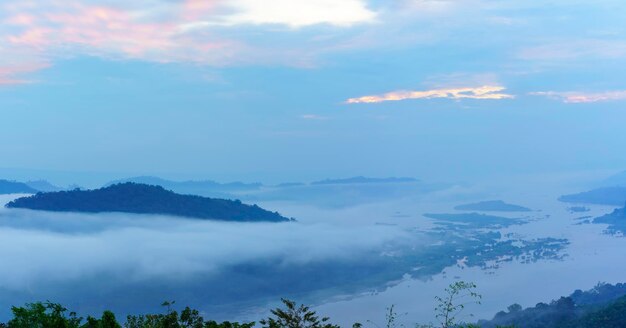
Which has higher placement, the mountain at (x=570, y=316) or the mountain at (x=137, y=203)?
the mountain at (x=137, y=203)

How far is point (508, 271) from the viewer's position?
14875 centimetres

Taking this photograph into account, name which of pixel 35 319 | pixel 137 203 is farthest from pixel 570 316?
pixel 137 203

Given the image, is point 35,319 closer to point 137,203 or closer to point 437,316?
point 437,316

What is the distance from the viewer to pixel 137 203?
546 feet

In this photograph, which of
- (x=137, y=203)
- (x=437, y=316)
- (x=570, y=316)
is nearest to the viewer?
(x=437, y=316)

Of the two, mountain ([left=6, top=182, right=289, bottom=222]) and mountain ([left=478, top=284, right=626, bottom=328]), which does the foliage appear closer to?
mountain ([left=478, top=284, right=626, bottom=328])

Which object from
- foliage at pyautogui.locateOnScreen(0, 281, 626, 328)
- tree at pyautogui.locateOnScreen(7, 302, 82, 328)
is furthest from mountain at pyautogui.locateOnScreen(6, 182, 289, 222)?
tree at pyautogui.locateOnScreen(7, 302, 82, 328)

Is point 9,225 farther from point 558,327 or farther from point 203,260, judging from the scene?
point 558,327

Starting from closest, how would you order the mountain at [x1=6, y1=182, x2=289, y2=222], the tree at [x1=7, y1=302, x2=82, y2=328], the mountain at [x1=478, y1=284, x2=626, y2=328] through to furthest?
the tree at [x1=7, y1=302, x2=82, y2=328] < the mountain at [x1=478, y1=284, x2=626, y2=328] < the mountain at [x1=6, y1=182, x2=289, y2=222]

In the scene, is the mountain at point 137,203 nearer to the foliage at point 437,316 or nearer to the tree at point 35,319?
the foliage at point 437,316

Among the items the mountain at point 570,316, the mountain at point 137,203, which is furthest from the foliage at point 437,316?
the mountain at point 137,203

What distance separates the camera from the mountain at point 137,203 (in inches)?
6412

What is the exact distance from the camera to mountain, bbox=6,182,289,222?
16288 centimetres

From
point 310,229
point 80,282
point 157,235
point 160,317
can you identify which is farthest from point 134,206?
point 160,317
